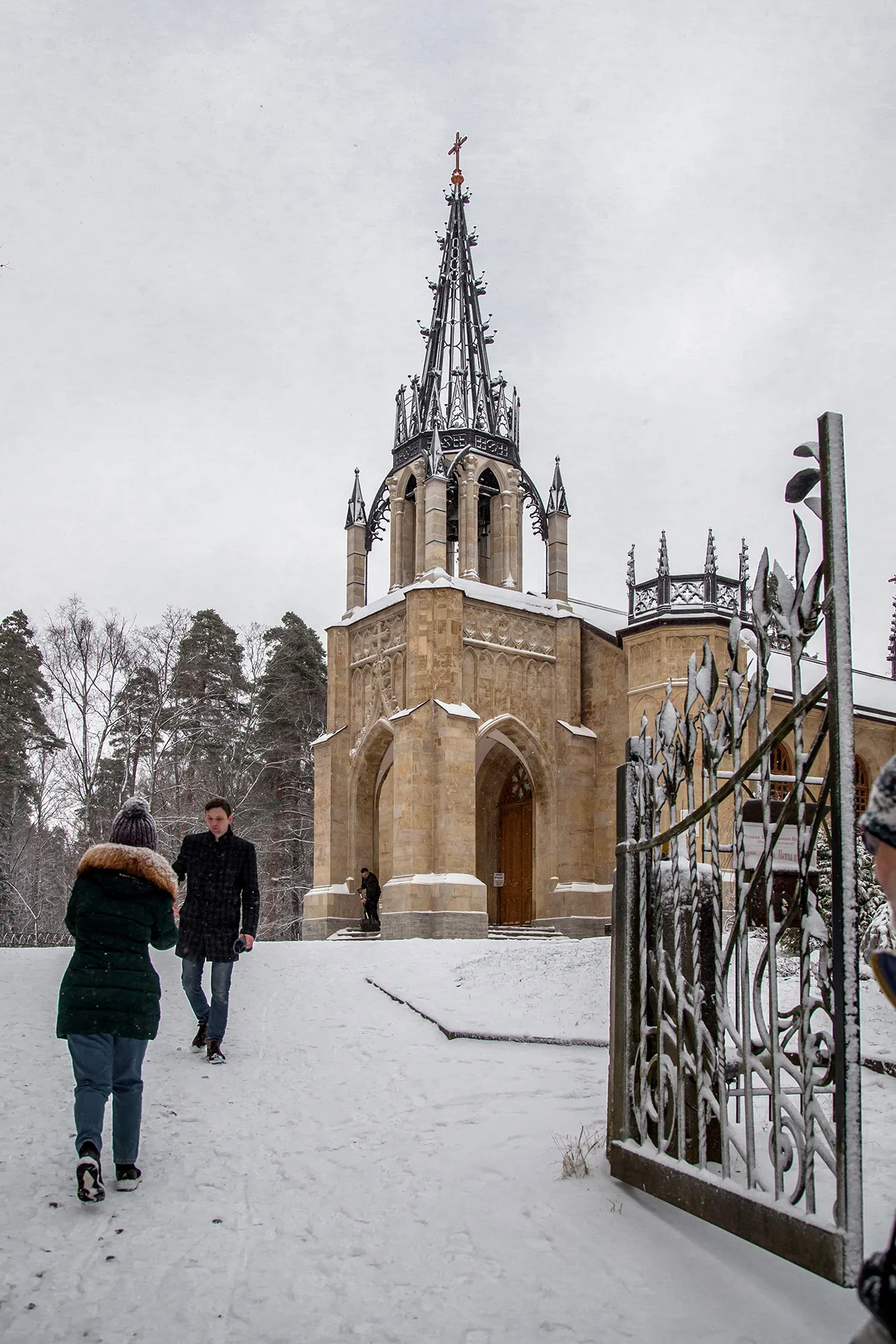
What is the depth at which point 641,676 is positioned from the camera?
899 inches

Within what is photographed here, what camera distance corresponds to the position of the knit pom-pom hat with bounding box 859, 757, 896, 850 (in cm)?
152

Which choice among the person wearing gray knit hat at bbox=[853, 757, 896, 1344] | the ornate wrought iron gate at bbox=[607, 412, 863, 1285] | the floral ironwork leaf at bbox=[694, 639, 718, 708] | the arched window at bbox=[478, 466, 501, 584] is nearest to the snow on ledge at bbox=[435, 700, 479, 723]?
the arched window at bbox=[478, 466, 501, 584]

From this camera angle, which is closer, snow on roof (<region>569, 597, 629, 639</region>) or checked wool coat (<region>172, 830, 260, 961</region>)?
checked wool coat (<region>172, 830, 260, 961</region>)

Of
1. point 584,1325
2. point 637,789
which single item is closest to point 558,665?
point 637,789

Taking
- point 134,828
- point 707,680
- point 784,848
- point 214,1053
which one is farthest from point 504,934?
point 707,680

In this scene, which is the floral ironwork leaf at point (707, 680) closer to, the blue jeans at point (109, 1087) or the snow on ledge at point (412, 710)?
the blue jeans at point (109, 1087)

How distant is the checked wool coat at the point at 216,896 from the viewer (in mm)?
7391

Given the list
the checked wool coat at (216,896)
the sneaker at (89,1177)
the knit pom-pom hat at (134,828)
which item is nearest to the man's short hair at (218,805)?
the checked wool coat at (216,896)

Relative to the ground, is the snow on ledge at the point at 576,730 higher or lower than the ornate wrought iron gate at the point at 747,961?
higher

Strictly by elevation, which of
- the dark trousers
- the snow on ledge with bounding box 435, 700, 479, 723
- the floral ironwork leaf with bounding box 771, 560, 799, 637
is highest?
the snow on ledge with bounding box 435, 700, 479, 723

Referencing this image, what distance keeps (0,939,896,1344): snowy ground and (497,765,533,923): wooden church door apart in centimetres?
1729

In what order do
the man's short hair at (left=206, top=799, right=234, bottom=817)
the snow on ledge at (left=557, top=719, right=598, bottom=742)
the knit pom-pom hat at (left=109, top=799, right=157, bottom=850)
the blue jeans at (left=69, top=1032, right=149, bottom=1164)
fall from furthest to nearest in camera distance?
the snow on ledge at (left=557, top=719, right=598, bottom=742), the man's short hair at (left=206, top=799, right=234, bottom=817), the knit pom-pom hat at (left=109, top=799, right=157, bottom=850), the blue jeans at (left=69, top=1032, right=149, bottom=1164)

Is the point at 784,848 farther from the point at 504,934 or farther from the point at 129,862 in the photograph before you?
the point at 504,934

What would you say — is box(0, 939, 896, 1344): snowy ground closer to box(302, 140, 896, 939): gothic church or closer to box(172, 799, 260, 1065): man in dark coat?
box(172, 799, 260, 1065): man in dark coat
